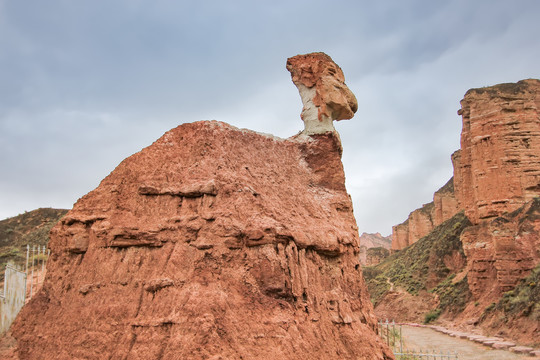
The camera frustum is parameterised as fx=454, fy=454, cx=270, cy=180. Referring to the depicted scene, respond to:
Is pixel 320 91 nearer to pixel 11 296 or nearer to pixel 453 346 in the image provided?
pixel 11 296

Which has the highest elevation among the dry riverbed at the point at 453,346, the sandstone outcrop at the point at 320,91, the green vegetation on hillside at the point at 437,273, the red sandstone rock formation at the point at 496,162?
the red sandstone rock formation at the point at 496,162

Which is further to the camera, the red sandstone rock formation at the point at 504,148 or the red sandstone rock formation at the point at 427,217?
the red sandstone rock formation at the point at 427,217

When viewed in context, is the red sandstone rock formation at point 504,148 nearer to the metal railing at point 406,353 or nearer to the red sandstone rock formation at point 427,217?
the metal railing at point 406,353

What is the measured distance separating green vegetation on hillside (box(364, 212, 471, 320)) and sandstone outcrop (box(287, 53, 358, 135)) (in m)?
21.6

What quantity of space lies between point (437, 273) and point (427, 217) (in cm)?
2821

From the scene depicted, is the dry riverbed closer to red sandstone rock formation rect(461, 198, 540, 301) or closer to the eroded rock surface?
red sandstone rock formation rect(461, 198, 540, 301)

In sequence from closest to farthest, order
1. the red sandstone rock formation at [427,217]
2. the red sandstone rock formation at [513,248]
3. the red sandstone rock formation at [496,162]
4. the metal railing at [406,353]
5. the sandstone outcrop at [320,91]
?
the sandstone outcrop at [320,91] → the metal railing at [406,353] → the red sandstone rock formation at [513,248] → the red sandstone rock formation at [496,162] → the red sandstone rock formation at [427,217]

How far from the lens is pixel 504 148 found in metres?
27.8

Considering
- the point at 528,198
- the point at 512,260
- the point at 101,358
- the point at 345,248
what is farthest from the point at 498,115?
the point at 101,358

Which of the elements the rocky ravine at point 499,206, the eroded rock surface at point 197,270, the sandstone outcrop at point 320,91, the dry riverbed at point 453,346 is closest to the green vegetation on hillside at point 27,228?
the eroded rock surface at point 197,270

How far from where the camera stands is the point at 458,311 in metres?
26.5

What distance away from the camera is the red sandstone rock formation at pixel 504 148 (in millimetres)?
27172

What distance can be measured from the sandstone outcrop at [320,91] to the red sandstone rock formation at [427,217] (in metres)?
45.3

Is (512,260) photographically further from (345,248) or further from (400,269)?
(400,269)
